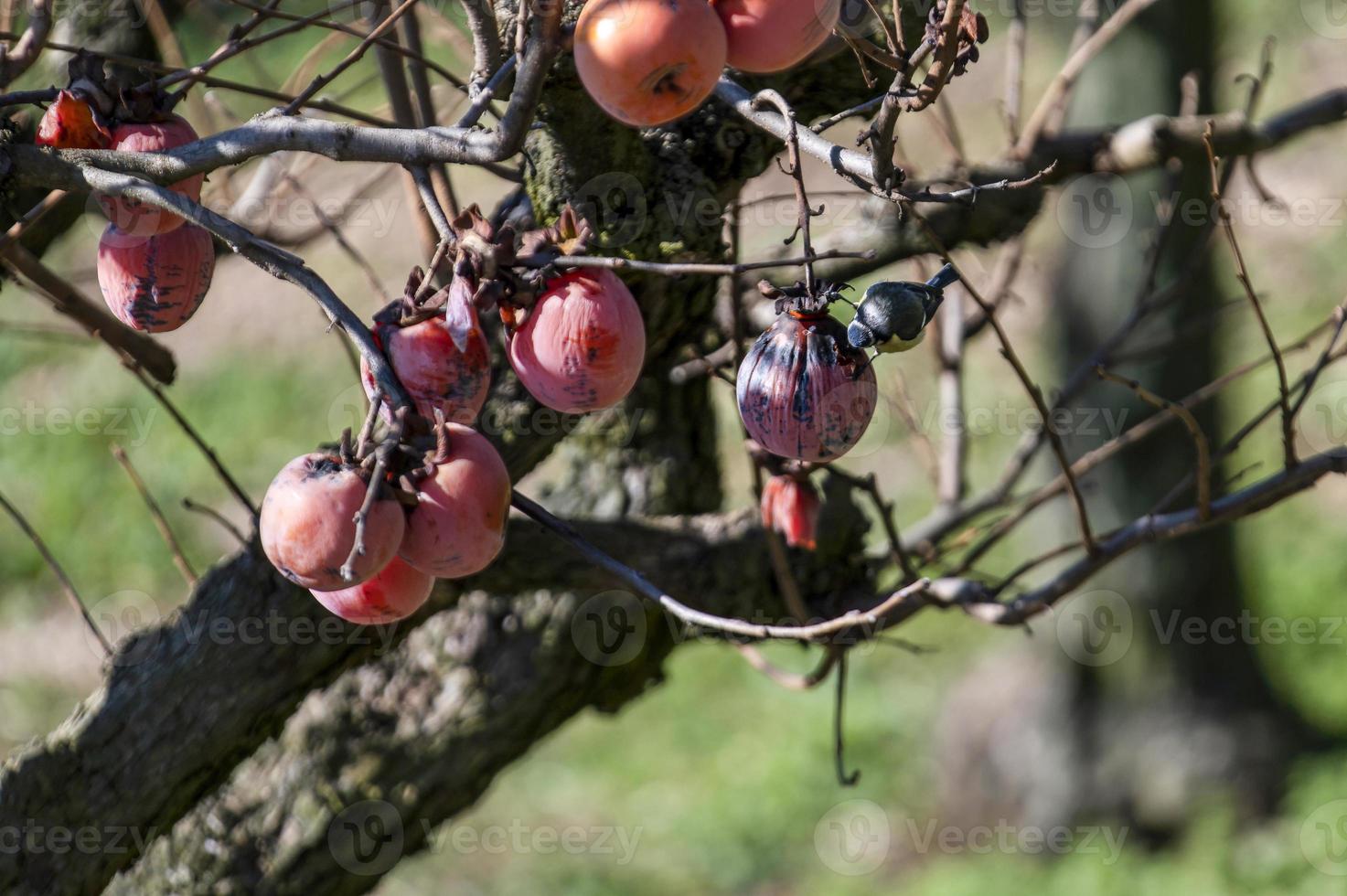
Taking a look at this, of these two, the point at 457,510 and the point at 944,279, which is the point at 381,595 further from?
the point at 944,279

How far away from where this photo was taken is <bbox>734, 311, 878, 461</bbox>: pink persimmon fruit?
1.07m

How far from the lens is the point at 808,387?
107 centimetres

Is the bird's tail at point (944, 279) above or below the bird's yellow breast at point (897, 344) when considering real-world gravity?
above

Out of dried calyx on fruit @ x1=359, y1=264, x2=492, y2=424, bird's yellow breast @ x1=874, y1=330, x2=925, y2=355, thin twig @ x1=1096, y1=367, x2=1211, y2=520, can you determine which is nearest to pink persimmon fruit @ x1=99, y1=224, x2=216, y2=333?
dried calyx on fruit @ x1=359, y1=264, x2=492, y2=424

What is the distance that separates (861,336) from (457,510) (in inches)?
13.9

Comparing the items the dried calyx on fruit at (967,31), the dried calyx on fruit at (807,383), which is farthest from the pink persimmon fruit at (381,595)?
the dried calyx on fruit at (967,31)

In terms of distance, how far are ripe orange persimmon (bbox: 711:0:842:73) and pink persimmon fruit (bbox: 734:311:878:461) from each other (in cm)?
21

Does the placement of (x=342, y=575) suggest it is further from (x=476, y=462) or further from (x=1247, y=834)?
(x=1247, y=834)

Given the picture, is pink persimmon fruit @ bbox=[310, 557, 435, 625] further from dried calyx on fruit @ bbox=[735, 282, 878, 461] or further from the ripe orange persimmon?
the ripe orange persimmon

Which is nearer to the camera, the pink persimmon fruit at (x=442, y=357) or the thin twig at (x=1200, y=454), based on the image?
the pink persimmon fruit at (x=442, y=357)

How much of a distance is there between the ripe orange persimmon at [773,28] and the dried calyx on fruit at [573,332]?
7.8 inches

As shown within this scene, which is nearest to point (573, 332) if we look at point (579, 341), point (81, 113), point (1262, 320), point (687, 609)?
point (579, 341)

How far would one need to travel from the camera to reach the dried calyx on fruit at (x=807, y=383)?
1065 millimetres

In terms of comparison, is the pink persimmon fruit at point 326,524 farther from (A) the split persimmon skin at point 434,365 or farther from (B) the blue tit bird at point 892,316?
(B) the blue tit bird at point 892,316
